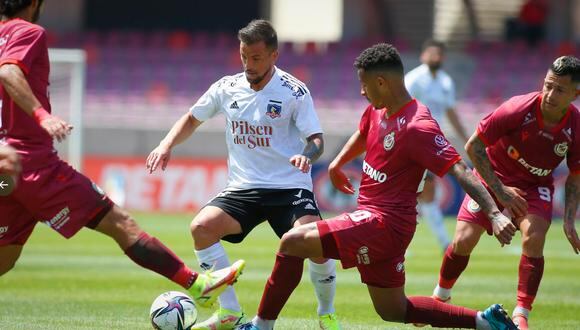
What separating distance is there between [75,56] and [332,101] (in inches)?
319

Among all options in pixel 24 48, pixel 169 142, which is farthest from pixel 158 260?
pixel 24 48

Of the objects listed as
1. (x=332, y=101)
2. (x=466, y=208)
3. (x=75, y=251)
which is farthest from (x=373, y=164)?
(x=332, y=101)

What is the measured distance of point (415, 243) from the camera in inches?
682

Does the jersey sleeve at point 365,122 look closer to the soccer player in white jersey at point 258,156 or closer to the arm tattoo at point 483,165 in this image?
the soccer player in white jersey at point 258,156

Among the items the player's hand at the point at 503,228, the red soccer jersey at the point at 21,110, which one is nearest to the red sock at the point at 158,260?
the red soccer jersey at the point at 21,110

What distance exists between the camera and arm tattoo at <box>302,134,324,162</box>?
780 cm

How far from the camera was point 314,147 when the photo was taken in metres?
7.92

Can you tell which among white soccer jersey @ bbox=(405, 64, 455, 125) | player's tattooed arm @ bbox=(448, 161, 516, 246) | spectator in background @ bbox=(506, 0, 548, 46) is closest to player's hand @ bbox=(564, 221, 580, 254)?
player's tattooed arm @ bbox=(448, 161, 516, 246)

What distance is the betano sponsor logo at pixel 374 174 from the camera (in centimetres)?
719

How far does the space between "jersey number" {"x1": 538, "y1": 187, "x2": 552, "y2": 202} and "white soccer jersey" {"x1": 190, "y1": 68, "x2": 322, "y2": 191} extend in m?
1.91

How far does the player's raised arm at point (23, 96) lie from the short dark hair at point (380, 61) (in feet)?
6.58

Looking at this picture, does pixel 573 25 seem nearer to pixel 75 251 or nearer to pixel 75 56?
pixel 75 56

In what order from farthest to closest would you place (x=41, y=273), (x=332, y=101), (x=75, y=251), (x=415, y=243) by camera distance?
(x=332, y=101) → (x=415, y=243) → (x=75, y=251) → (x=41, y=273)

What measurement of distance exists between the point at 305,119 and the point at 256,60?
60cm
